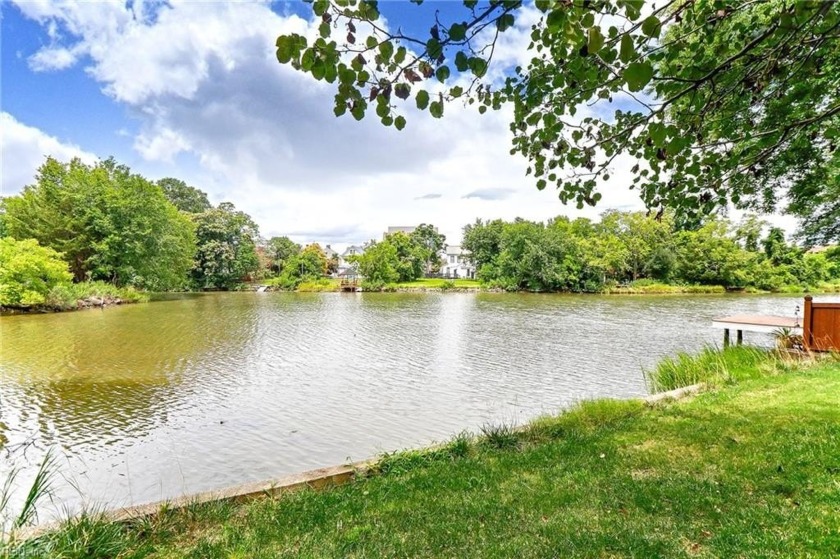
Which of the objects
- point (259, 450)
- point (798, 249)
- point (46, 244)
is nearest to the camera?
point (259, 450)

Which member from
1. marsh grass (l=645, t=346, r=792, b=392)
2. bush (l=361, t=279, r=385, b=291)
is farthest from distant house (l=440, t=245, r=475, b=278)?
marsh grass (l=645, t=346, r=792, b=392)

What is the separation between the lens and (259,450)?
6320mm

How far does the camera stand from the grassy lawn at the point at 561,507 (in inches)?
103

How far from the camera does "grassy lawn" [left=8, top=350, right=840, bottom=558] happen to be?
2607 millimetres

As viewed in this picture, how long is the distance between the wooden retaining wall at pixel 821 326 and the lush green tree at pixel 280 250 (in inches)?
2337

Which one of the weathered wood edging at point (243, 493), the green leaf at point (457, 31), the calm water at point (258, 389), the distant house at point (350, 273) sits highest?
the green leaf at point (457, 31)

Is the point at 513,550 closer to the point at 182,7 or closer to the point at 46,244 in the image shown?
the point at 182,7

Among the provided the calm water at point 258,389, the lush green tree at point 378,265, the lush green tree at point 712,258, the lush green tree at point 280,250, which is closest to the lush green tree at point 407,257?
the lush green tree at point 378,265

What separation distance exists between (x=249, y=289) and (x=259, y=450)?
5028 cm

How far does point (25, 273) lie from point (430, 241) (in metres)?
52.6

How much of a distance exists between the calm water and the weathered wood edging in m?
1.77

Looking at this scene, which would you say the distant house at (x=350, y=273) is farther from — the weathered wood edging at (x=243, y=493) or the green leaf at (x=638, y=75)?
the green leaf at (x=638, y=75)

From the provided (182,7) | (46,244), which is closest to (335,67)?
(182,7)

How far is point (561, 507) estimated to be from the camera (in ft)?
10.2
